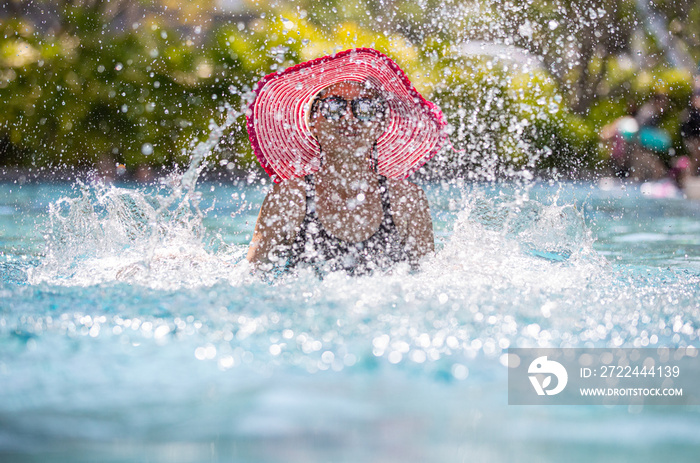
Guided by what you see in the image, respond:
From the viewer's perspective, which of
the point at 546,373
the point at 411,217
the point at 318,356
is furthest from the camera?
the point at 411,217

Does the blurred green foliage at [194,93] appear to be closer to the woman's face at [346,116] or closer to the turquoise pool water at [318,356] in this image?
the turquoise pool water at [318,356]

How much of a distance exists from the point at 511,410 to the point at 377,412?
A: 0.40 m

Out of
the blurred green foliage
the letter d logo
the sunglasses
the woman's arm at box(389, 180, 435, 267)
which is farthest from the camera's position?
the blurred green foliage

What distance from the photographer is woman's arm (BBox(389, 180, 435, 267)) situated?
346 centimetres

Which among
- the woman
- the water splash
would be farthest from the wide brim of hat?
the water splash

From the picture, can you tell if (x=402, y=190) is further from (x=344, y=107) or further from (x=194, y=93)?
(x=194, y=93)

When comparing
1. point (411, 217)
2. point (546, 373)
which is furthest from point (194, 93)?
point (546, 373)

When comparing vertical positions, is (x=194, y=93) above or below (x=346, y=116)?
above

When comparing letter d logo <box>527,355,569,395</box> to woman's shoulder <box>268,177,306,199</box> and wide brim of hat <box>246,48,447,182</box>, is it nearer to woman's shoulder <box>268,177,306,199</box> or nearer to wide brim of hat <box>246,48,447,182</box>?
woman's shoulder <box>268,177,306,199</box>

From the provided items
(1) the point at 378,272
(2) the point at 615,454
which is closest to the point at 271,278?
(1) the point at 378,272

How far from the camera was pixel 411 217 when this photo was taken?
11.4ft

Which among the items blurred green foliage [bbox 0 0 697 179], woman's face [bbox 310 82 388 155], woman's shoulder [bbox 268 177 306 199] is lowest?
woman's shoulder [bbox 268 177 306 199]

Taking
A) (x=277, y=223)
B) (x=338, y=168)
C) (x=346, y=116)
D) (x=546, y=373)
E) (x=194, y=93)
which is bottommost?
(x=546, y=373)

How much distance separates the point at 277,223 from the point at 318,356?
3.91ft
